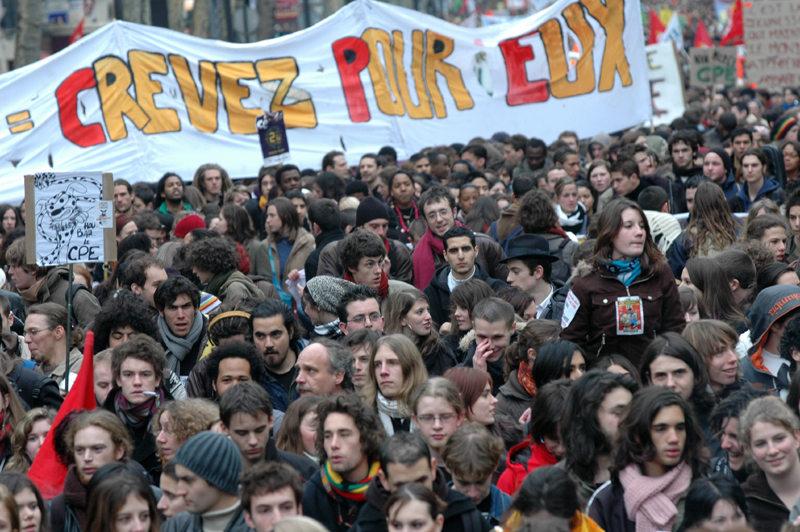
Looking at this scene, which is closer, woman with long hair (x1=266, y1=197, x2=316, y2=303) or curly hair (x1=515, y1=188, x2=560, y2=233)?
curly hair (x1=515, y1=188, x2=560, y2=233)

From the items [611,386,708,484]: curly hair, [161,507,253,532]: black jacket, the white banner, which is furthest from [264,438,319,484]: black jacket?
the white banner

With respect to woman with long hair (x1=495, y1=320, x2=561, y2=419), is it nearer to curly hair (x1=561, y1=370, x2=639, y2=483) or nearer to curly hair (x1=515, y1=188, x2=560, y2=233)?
curly hair (x1=561, y1=370, x2=639, y2=483)

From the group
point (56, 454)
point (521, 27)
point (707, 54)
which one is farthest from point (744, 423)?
point (707, 54)

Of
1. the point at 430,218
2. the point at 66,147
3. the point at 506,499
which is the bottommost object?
the point at 506,499

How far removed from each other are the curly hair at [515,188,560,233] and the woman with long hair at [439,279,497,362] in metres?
1.40

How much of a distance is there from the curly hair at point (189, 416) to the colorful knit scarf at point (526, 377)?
5.18 feet

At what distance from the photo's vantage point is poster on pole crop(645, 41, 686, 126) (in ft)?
58.7

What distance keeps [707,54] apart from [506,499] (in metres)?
17.8

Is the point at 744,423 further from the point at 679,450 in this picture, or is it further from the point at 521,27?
the point at 521,27

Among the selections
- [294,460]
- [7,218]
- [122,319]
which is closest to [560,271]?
[122,319]

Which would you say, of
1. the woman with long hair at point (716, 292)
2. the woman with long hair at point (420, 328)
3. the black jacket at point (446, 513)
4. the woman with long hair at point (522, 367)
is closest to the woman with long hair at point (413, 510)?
the black jacket at point (446, 513)

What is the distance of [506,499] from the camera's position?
13.8ft

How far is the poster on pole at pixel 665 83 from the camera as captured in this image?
17891 millimetres

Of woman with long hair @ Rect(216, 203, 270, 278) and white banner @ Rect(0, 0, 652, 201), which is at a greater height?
white banner @ Rect(0, 0, 652, 201)
